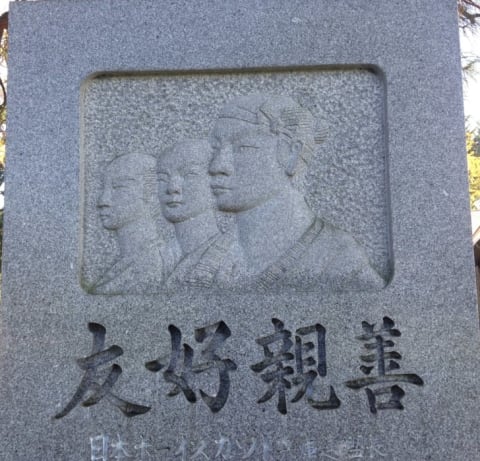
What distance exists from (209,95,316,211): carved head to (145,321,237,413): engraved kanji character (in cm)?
68

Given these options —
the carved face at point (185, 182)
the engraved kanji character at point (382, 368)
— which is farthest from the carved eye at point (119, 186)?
the engraved kanji character at point (382, 368)

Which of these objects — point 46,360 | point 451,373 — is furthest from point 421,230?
point 46,360

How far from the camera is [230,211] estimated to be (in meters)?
A: 3.33

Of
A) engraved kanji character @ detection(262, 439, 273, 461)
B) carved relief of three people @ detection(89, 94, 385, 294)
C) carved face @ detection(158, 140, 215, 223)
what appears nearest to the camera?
engraved kanji character @ detection(262, 439, 273, 461)

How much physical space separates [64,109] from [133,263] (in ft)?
3.07

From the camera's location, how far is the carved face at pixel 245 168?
10.8ft

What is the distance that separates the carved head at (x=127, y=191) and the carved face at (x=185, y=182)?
0.06 metres

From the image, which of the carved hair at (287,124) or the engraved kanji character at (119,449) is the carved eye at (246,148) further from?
the engraved kanji character at (119,449)

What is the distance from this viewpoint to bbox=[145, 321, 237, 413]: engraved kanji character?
3.00 metres

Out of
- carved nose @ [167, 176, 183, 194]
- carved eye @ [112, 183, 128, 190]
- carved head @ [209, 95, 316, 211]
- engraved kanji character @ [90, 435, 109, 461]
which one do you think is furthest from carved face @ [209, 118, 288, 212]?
engraved kanji character @ [90, 435, 109, 461]

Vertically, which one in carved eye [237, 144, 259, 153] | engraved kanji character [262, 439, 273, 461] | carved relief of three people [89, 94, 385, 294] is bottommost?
engraved kanji character [262, 439, 273, 461]

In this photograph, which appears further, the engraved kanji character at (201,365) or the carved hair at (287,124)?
the carved hair at (287,124)

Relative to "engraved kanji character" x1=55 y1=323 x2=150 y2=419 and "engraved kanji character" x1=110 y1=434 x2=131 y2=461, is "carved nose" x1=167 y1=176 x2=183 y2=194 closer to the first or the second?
"engraved kanji character" x1=55 y1=323 x2=150 y2=419

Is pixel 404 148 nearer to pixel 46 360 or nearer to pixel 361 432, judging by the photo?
pixel 361 432
